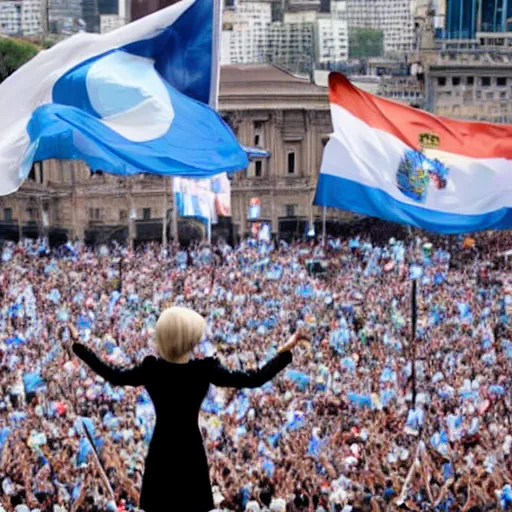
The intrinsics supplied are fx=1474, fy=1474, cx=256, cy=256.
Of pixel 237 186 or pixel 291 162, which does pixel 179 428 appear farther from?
pixel 291 162

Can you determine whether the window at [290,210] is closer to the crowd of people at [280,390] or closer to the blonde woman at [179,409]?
the crowd of people at [280,390]

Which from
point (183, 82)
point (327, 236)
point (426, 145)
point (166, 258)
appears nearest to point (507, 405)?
point (426, 145)

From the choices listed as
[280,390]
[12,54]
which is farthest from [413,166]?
[12,54]

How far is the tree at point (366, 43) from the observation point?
3140 inches

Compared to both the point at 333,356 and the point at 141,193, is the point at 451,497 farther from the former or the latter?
the point at 141,193

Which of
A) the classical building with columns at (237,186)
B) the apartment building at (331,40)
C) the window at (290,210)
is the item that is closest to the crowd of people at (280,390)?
the classical building with columns at (237,186)

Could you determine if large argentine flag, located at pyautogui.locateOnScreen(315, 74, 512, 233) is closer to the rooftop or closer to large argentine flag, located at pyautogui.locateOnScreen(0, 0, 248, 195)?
large argentine flag, located at pyautogui.locateOnScreen(0, 0, 248, 195)

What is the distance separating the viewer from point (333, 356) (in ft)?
64.7

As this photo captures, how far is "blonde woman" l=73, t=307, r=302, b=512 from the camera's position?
16.0 feet

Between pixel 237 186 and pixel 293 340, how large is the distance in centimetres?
4247

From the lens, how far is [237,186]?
47.6 meters

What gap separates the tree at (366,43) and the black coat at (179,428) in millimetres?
73630

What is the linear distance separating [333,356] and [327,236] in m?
24.6

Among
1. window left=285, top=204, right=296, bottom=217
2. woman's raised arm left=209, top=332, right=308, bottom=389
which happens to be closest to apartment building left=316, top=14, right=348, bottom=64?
window left=285, top=204, right=296, bottom=217
